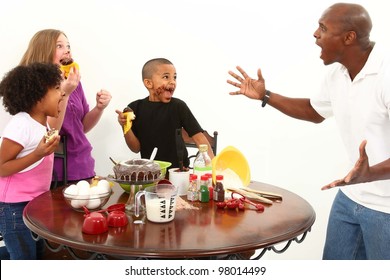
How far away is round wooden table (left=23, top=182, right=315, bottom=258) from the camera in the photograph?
120 cm

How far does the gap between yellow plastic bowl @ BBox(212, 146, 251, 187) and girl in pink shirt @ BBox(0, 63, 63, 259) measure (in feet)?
2.24

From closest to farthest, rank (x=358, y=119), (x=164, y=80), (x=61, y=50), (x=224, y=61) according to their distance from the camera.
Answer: (x=358, y=119) → (x=164, y=80) → (x=61, y=50) → (x=224, y=61)

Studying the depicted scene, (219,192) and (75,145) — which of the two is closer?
(219,192)

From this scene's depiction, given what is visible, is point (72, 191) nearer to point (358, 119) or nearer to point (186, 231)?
point (186, 231)

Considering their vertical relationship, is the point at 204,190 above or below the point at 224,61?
below

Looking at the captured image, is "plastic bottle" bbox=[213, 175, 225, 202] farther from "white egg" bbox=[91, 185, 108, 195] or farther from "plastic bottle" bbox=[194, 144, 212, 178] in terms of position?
"white egg" bbox=[91, 185, 108, 195]

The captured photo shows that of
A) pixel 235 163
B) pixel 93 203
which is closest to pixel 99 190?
pixel 93 203

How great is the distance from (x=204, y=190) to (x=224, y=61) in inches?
54.6

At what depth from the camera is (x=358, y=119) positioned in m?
1.62

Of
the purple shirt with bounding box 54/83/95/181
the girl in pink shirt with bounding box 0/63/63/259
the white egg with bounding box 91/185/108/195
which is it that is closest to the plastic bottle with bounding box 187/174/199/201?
the white egg with bounding box 91/185/108/195

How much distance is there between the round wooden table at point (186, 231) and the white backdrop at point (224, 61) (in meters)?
1.23

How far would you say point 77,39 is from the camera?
2695 mm

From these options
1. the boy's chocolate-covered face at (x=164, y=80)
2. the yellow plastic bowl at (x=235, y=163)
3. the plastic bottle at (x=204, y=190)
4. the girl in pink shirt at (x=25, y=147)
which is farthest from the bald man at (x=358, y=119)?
the girl in pink shirt at (x=25, y=147)
